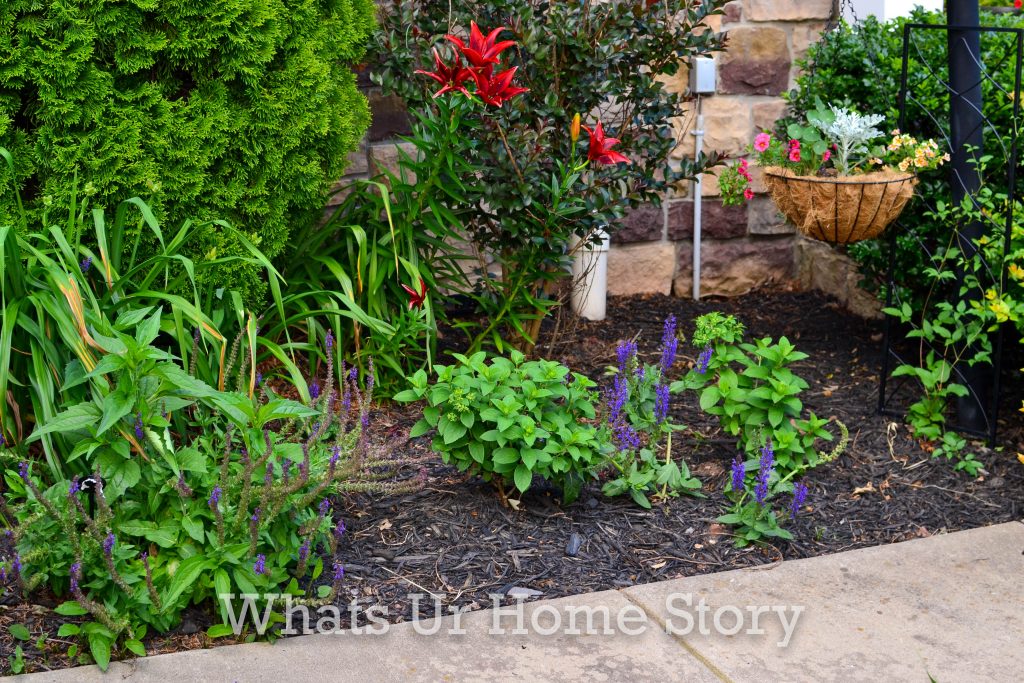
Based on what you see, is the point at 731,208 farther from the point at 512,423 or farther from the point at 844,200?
the point at 512,423

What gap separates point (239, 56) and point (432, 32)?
84cm

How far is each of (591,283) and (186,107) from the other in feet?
6.39

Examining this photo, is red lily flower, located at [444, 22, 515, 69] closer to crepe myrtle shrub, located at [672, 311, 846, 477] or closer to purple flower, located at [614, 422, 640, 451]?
crepe myrtle shrub, located at [672, 311, 846, 477]

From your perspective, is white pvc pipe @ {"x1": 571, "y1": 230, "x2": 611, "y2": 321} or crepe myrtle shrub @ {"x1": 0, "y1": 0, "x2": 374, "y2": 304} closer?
crepe myrtle shrub @ {"x1": 0, "y1": 0, "x2": 374, "y2": 304}

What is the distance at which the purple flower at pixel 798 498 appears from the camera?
3.24 m

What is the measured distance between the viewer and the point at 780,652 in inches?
106

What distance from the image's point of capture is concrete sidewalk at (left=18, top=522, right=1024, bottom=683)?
2.58 metres

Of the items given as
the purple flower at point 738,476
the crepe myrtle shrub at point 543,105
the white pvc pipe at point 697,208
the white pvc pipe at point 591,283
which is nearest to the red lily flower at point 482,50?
the crepe myrtle shrub at point 543,105

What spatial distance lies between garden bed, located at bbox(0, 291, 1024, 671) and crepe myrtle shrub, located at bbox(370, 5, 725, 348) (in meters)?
0.76

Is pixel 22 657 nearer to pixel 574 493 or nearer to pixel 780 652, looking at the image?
pixel 574 493

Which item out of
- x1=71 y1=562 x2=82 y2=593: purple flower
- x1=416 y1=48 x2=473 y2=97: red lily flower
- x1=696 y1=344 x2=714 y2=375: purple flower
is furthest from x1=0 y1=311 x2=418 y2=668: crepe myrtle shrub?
x1=696 y1=344 x2=714 y2=375: purple flower

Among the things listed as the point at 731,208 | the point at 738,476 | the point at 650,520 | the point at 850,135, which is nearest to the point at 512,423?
the point at 650,520

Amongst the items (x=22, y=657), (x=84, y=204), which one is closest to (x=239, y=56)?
(x=84, y=204)

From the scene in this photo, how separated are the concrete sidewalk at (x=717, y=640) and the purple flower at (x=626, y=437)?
1.71ft
